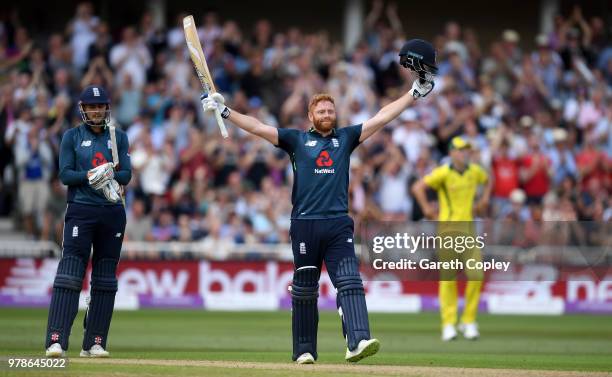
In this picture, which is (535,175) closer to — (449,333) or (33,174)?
(449,333)

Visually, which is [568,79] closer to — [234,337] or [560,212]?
[560,212]

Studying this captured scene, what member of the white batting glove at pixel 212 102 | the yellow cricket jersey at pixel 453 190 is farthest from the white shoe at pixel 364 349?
the yellow cricket jersey at pixel 453 190

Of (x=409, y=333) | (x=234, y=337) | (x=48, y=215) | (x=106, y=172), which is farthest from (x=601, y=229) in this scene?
(x=106, y=172)

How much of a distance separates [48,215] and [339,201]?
11039 mm

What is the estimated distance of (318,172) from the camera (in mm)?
10500

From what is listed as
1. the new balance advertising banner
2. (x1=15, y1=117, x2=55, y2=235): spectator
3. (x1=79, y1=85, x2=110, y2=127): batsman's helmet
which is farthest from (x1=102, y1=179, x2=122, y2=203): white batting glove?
(x1=15, y1=117, x2=55, y2=235): spectator

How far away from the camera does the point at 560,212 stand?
68.0 feet

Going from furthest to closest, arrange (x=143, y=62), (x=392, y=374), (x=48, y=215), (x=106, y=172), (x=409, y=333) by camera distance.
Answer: (x=143, y=62), (x=48, y=215), (x=409, y=333), (x=106, y=172), (x=392, y=374)

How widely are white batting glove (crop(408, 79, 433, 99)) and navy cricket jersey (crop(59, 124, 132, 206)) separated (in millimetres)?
2653

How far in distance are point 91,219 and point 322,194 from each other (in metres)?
2.09

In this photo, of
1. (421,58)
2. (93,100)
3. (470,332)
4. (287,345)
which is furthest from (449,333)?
(93,100)

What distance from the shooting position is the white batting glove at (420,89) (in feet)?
35.0

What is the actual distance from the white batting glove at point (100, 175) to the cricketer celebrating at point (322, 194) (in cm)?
106

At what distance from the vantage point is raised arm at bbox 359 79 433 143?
10578 mm
